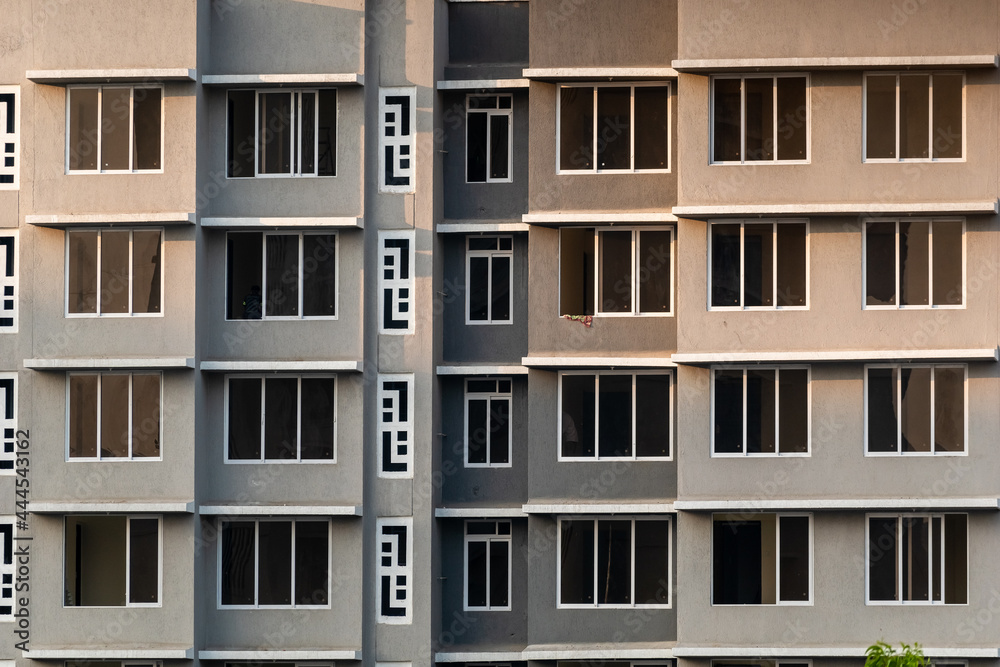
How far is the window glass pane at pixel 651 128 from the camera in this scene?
22156 mm

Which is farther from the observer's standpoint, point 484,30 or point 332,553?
point 484,30

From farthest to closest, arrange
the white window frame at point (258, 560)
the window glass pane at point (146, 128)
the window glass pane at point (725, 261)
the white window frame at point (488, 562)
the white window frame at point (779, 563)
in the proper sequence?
the white window frame at point (488, 562)
the window glass pane at point (146, 128)
the white window frame at point (258, 560)
the window glass pane at point (725, 261)
the white window frame at point (779, 563)

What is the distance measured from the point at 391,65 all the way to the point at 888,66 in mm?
7513

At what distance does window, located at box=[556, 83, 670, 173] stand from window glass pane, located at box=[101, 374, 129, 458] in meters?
7.52

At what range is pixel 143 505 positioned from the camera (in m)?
21.3

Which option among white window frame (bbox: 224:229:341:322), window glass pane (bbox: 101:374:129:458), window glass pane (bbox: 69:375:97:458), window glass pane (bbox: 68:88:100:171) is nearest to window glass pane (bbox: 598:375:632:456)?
white window frame (bbox: 224:229:341:322)

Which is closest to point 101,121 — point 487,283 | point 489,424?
point 487,283

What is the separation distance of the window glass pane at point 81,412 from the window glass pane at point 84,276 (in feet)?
3.64

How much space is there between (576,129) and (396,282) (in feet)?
12.0

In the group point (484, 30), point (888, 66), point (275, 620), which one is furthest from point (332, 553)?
point (888, 66)

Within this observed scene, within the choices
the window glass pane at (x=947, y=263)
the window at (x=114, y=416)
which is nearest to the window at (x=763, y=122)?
the window glass pane at (x=947, y=263)

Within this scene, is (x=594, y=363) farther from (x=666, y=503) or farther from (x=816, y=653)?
(x=816, y=653)

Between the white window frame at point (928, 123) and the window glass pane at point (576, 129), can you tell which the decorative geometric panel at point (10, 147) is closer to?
the window glass pane at point (576, 129)

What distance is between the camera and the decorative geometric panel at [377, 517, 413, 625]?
71.6 ft
